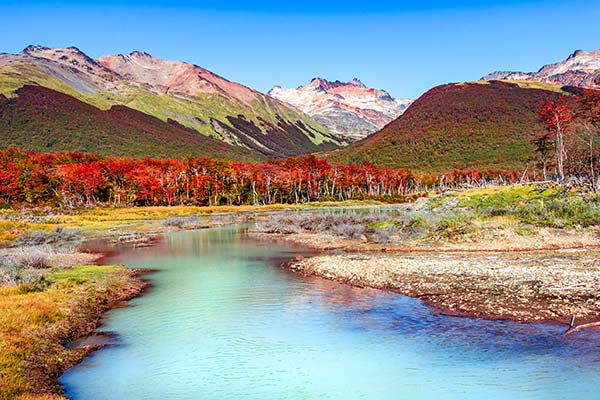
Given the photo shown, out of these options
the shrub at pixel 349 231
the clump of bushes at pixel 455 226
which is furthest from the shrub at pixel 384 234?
the clump of bushes at pixel 455 226

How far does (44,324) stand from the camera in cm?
2011

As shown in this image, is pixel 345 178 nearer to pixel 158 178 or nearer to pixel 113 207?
pixel 158 178

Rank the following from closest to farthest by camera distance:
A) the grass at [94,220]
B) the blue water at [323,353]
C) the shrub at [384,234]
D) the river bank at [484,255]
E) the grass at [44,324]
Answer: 1. the grass at [44,324]
2. the blue water at [323,353]
3. the river bank at [484,255]
4. the shrub at [384,234]
5. the grass at [94,220]

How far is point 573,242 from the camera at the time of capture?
38.7 m

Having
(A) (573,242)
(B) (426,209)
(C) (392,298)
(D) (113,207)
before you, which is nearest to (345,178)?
(D) (113,207)

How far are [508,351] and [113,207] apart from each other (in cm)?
11746

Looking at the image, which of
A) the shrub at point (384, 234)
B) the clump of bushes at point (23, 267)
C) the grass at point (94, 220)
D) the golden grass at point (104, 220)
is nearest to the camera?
the clump of bushes at point (23, 267)

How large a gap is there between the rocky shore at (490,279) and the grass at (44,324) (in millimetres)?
13423

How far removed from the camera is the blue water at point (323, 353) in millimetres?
15117

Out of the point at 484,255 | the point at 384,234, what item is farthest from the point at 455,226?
the point at 484,255

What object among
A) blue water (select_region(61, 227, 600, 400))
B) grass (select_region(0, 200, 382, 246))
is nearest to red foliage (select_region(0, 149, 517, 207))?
grass (select_region(0, 200, 382, 246))

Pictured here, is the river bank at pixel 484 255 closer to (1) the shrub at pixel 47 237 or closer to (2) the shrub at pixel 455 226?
(2) the shrub at pixel 455 226

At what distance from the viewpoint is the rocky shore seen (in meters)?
21.6

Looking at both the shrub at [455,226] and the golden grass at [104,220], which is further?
the golden grass at [104,220]
